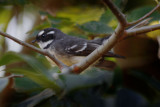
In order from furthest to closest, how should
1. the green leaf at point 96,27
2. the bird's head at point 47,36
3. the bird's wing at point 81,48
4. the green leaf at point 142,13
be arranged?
1. the bird's head at point 47,36
2. the bird's wing at point 81,48
3. the green leaf at point 96,27
4. the green leaf at point 142,13

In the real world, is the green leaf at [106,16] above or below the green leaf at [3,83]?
below

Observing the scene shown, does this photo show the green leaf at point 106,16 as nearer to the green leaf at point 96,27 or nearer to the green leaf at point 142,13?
the green leaf at point 96,27

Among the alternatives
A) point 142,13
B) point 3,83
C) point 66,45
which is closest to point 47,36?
point 66,45

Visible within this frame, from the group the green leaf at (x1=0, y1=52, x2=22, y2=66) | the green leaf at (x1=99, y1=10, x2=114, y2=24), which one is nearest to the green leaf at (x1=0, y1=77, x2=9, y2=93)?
the green leaf at (x1=0, y1=52, x2=22, y2=66)

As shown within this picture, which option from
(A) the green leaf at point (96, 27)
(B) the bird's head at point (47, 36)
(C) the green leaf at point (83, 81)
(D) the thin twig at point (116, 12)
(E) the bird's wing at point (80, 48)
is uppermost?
(D) the thin twig at point (116, 12)

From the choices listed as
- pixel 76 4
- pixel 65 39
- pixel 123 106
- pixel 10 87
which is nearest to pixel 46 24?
pixel 76 4

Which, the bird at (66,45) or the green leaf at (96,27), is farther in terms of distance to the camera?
the bird at (66,45)

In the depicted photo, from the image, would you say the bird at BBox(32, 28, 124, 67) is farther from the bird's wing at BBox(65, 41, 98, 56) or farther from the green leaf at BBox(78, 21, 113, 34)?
the green leaf at BBox(78, 21, 113, 34)

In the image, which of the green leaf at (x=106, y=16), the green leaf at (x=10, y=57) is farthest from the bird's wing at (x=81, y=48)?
the green leaf at (x=10, y=57)

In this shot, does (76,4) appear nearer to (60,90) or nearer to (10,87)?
(10,87)

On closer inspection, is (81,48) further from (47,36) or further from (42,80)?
(42,80)
